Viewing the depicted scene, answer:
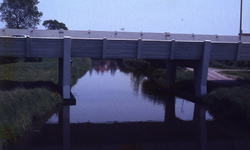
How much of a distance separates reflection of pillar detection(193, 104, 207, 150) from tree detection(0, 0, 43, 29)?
3517 cm

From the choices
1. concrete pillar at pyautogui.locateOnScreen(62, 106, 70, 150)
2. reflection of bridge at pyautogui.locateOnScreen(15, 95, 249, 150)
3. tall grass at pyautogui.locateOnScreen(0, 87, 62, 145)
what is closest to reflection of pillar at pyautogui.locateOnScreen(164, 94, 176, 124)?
reflection of bridge at pyautogui.locateOnScreen(15, 95, 249, 150)

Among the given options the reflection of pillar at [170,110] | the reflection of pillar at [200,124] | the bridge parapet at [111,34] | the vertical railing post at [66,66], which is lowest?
the reflection of pillar at [170,110]

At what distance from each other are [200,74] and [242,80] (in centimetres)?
877

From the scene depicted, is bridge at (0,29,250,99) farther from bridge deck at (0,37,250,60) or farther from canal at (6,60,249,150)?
canal at (6,60,249,150)

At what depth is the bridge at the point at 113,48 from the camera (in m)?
20.9

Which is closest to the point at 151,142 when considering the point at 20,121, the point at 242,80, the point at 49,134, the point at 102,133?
the point at 102,133

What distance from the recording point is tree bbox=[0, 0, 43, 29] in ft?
147

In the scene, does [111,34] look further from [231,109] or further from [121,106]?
[231,109]

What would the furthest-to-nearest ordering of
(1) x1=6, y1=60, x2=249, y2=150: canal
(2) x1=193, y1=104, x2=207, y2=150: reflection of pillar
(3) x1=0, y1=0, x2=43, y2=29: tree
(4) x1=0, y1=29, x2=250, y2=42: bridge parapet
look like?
1. (3) x1=0, y1=0, x2=43, y2=29: tree
2. (4) x1=0, y1=29, x2=250, y2=42: bridge parapet
3. (2) x1=193, y1=104, x2=207, y2=150: reflection of pillar
4. (1) x1=6, y1=60, x2=249, y2=150: canal

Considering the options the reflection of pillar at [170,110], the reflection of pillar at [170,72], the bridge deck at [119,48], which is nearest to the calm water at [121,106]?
the reflection of pillar at [170,110]

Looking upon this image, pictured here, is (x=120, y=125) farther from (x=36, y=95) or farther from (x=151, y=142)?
(x=36, y=95)

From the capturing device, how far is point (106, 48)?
2234 cm

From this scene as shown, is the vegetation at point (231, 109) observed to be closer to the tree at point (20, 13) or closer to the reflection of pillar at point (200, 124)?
the reflection of pillar at point (200, 124)

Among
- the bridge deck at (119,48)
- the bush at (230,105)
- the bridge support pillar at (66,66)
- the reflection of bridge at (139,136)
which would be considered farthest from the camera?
the bridge support pillar at (66,66)
